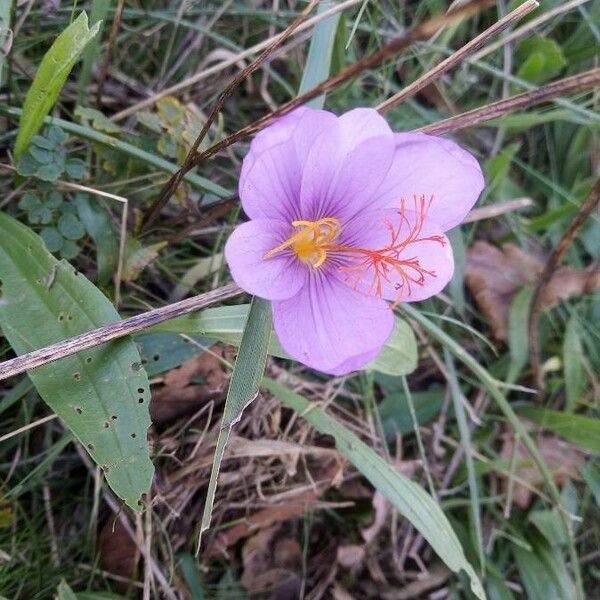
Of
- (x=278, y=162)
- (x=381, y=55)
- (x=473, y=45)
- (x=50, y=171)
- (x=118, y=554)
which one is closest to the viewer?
(x=381, y=55)

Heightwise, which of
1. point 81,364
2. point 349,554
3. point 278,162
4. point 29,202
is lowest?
point 349,554

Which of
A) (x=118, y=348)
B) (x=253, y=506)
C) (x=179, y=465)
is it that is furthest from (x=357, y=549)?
(x=118, y=348)

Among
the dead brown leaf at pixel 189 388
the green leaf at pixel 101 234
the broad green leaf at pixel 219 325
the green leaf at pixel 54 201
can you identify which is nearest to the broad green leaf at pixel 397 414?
the dead brown leaf at pixel 189 388

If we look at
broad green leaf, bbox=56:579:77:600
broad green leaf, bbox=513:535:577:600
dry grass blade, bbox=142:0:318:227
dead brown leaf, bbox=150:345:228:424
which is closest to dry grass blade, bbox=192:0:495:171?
dry grass blade, bbox=142:0:318:227

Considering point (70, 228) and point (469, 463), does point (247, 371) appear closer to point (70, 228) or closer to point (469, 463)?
point (70, 228)

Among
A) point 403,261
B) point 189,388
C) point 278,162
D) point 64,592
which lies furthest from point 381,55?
point 64,592

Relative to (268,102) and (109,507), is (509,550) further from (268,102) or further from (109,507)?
(268,102)
